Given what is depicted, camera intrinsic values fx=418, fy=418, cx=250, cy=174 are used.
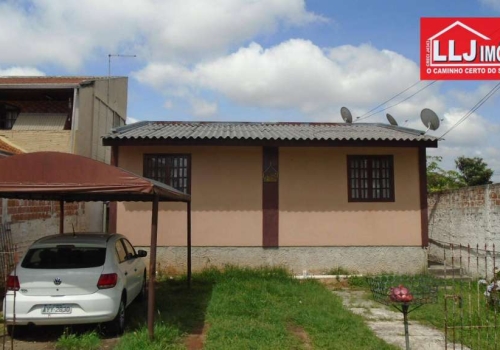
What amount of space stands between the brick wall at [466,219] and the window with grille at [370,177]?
1.91 m

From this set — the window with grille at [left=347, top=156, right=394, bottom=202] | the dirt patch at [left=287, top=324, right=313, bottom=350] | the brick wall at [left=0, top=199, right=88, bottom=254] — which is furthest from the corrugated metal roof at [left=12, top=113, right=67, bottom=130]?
the dirt patch at [left=287, top=324, right=313, bottom=350]

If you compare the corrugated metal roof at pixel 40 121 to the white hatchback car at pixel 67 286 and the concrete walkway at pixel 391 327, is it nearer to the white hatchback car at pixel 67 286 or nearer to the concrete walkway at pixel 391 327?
the white hatchback car at pixel 67 286

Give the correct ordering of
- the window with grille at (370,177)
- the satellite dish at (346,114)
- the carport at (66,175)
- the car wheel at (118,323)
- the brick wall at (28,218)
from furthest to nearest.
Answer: the satellite dish at (346,114), the window with grille at (370,177), the brick wall at (28,218), the car wheel at (118,323), the carport at (66,175)

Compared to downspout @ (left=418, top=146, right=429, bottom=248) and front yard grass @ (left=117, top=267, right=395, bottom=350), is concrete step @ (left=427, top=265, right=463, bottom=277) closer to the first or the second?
downspout @ (left=418, top=146, right=429, bottom=248)

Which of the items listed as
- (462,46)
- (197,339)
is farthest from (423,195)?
(197,339)

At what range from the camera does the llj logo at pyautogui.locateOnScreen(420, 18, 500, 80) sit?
1049 cm

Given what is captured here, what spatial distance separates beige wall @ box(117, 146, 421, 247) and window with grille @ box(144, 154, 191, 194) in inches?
6.3

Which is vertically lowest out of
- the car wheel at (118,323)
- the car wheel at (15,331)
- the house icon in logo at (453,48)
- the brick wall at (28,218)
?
the car wheel at (15,331)

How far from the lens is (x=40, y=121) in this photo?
16.3 metres

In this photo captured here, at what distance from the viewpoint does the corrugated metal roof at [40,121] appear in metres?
16.1

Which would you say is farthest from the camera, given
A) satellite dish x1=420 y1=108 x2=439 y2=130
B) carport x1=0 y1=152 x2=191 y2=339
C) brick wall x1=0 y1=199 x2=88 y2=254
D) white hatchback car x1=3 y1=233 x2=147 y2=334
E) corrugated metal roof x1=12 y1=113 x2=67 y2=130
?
corrugated metal roof x1=12 y1=113 x2=67 y2=130

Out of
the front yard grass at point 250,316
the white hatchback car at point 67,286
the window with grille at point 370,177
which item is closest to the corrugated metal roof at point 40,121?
the front yard grass at point 250,316

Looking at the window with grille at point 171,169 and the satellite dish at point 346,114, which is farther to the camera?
the satellite dish at point 346,114

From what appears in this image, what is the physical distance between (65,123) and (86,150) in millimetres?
1288
